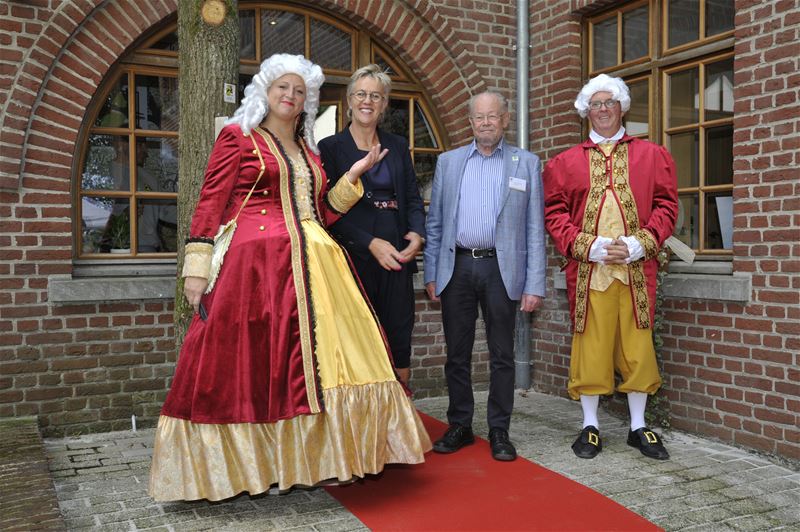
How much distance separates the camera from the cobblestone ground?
2910mm

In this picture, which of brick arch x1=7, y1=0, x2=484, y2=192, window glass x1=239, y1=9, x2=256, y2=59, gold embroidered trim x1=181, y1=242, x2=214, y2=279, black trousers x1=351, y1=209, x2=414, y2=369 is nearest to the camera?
gold embroidered trim x1=181, y1=242, x2=214, y2=279

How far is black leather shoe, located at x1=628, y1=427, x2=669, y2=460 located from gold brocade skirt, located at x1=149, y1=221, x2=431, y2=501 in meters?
1.48

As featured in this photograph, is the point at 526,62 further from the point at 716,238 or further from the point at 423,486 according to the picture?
the point at 423,486

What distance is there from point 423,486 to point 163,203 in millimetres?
2650

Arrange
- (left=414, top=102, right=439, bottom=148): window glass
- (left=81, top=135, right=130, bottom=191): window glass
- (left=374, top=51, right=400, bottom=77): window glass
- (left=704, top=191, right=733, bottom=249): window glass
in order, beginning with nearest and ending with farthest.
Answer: (left=704, top=191, right=733, bottom=249): window glass
(left=81, top=135, right=130, bottom=191): window glass
(left=374, top=51, right=400, bottom=77): window glass
(left=414, top=102, right=439, bottom=148): window glass

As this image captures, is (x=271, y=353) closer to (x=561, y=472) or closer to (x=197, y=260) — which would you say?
(x=197, y=260)

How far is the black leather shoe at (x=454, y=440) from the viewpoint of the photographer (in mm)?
4164

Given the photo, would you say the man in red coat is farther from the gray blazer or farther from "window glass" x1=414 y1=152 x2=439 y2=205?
"window glass" x1=414 y1=152 x2=439 y2=205

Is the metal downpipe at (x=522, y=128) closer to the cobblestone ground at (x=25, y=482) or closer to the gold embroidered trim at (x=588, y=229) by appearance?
the gold embroidered trim at (x=588, y=229)

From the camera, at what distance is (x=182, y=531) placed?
3.09 meters

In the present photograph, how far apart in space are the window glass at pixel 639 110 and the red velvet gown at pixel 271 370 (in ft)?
9.20

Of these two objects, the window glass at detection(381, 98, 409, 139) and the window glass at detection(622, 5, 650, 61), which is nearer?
the window glass at detection(622, 5, 650, 61)

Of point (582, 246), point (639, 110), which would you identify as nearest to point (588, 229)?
point (582, 246)

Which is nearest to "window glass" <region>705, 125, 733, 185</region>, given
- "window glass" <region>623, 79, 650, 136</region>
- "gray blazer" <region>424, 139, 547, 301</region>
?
"window glass" <region>623, 79, 650, 136</region>
